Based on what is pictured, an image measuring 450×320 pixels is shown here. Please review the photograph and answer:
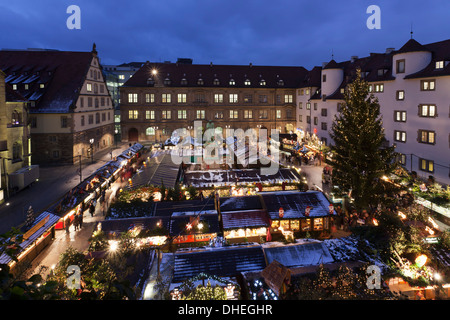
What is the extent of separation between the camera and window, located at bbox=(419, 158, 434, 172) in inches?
1105

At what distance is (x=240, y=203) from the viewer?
19.0 metres

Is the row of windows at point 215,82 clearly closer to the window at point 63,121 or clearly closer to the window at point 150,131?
the window at point 150,131

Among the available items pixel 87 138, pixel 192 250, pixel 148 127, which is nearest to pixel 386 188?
pixel 192 250

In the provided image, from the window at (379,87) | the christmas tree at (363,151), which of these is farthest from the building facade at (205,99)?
the christmas tree at (363,151)

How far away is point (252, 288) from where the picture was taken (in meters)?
9.67

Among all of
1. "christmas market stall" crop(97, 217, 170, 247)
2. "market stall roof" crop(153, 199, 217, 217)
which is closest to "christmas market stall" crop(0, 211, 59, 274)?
"christmas market stall" crop(97, 217, 170, 247)

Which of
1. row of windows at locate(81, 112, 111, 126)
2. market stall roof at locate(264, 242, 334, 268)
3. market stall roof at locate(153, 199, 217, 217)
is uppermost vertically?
row of windows at locate(81, 112, 111, 126)

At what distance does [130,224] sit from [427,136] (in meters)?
27.9

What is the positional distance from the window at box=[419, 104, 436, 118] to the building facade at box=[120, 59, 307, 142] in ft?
119

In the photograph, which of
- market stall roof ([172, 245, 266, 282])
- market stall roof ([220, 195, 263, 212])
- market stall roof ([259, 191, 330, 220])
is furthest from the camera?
market stall roof ([220, 195, 263, 212])

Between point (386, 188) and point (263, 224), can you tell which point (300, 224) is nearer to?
point (263, 224)

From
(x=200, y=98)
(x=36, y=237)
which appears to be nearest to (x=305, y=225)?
(x=36, y=237)

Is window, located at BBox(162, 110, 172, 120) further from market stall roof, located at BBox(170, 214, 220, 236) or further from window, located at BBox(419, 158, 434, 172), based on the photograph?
market stall roof, located at BBox(170, 214, 220, 236)

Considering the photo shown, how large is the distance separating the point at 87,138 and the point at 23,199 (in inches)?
809
